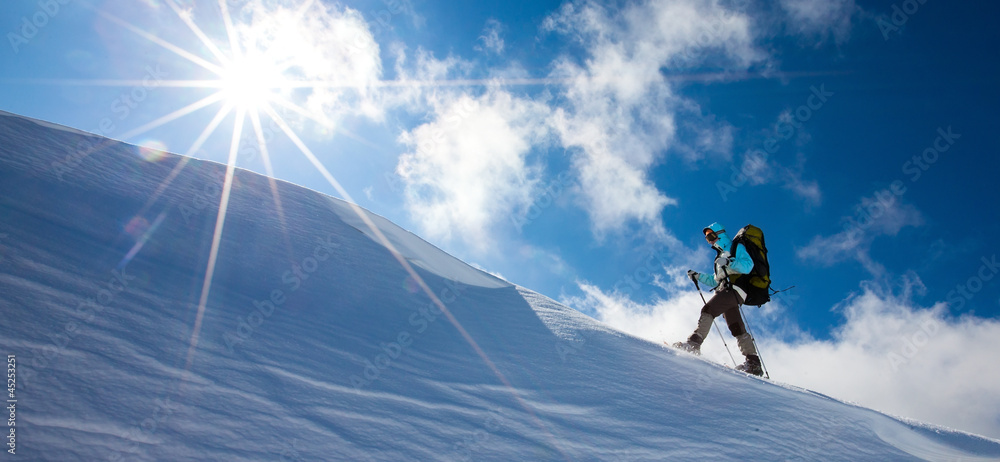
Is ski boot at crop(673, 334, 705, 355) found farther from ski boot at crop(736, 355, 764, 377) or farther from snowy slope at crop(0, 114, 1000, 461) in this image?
snowy slope at crop(0, 114, 1000, 461)

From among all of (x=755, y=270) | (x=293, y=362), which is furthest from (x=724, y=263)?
(x=293, y=362)

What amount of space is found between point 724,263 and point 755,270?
363 mm

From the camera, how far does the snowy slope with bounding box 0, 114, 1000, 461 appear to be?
1.70 m

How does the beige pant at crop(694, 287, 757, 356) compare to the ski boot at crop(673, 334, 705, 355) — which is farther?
the beige pant at crop(694, 287, 757, 356)

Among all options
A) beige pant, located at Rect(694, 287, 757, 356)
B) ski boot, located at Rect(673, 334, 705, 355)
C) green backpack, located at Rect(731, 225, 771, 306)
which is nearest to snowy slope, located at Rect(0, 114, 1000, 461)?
ski boot, located at Rect(673, 334, 705, 355)

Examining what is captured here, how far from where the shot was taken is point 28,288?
7.17 feet

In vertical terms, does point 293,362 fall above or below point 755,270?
below

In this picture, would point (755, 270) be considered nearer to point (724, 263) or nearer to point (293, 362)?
point (724, 263)

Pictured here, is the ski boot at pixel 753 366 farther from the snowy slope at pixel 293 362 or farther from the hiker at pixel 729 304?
the snowy slope at pixel 293 362

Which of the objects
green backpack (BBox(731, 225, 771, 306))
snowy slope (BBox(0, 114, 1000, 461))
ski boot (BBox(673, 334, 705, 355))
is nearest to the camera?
snowy slope (BBox(0, 114, 1000, 461))

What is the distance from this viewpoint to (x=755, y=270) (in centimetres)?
495

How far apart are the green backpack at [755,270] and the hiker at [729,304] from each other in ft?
0.18

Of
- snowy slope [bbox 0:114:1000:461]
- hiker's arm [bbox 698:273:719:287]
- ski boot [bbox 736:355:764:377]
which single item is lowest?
snowy slope [bbox 0:114:1000:461]

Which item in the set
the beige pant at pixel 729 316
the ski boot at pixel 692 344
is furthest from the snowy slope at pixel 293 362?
the beige pant at pixel 729 316
